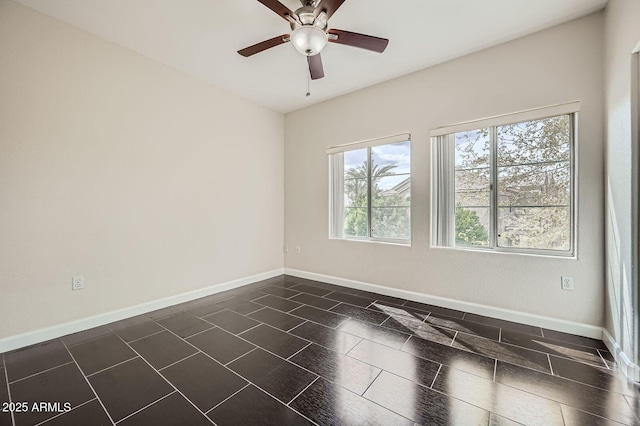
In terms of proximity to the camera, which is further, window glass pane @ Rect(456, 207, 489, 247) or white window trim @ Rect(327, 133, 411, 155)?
white window trim @ Rect(327, 133, 411, 155)

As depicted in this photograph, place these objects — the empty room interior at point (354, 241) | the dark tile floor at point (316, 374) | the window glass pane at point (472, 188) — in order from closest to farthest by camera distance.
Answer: the dark tile floor at point (316, 374) → the empty room interior at point (354, 241) → the window glass pane at point (472, 188)

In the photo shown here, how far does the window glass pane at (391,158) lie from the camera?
343cm

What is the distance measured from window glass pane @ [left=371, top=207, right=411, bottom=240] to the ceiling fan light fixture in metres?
2.16

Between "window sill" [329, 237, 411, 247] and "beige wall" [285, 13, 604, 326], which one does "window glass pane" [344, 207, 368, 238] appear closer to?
→ "window sill" [329, 237, 411, 247]

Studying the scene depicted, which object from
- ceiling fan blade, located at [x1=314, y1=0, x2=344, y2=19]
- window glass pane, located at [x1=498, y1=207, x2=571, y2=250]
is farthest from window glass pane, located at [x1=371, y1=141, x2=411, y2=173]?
ceiling fan blade, located at [x1=314, y1=0, x2=344, y2=19]

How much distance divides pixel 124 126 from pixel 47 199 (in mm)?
956

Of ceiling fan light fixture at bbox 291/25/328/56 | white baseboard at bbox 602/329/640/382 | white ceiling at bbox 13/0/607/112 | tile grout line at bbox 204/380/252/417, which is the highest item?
white ceiling at bbox 13/0/607/112

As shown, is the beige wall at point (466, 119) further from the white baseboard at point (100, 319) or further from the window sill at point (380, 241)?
the white baseboard at point (100, 319)

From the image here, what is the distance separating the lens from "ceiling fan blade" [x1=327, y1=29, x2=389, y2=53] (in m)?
2.05

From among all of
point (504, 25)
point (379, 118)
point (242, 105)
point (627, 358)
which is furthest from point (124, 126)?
point (627, 358)

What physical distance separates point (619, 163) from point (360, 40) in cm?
213

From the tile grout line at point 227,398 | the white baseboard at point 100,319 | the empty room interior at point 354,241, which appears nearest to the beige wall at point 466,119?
the empty room interior at point 354,241

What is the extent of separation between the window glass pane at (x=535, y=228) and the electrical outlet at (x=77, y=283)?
4105mm

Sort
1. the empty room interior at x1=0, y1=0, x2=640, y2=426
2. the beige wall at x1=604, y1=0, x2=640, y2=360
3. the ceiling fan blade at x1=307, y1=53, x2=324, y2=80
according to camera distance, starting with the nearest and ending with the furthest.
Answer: the empty room interior at x1=0, y1=0, x2=640, y2=426 → the beige wall at x1=604, y1=0, x2=640, y2=360 → the ceiling fan blade at x1=307, y1=53, x2=324, y2=80
